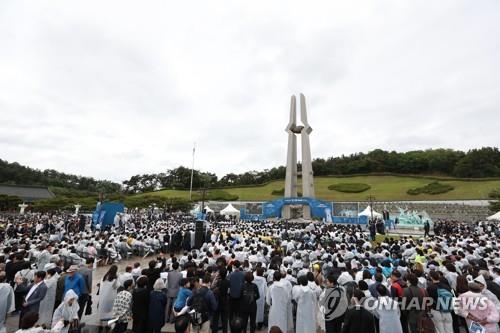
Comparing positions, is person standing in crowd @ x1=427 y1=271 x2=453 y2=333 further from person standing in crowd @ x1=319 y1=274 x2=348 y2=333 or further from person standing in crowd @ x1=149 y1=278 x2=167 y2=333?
person standing in crowd @ x1=149 y1=278 x2=167 y2=333

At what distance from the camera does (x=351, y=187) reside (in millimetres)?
58438

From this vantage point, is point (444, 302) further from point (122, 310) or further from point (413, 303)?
point (122, 310)

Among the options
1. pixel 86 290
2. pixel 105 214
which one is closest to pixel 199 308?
pixel 86 290

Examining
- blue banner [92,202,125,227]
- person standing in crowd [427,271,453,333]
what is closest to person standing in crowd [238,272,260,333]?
person standing in crowd [427,271,453,333]

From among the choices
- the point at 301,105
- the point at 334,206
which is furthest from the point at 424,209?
the point at 301,105

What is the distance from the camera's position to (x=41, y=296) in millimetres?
4996

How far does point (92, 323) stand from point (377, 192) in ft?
180

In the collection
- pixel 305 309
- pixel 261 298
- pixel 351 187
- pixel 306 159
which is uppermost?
pixel 306 159

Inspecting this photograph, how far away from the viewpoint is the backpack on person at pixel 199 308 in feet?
15.1

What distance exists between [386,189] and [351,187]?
22.4ft

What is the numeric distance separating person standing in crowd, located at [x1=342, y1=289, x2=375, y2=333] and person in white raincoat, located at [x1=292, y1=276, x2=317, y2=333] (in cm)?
132

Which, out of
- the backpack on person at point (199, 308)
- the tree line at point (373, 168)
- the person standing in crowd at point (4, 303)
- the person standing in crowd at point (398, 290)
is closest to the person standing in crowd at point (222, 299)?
the backpack on person at point (199, 308)

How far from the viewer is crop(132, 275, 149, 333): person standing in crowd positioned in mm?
4980

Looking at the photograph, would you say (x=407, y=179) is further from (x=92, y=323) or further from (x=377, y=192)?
(x=92, y=323)
